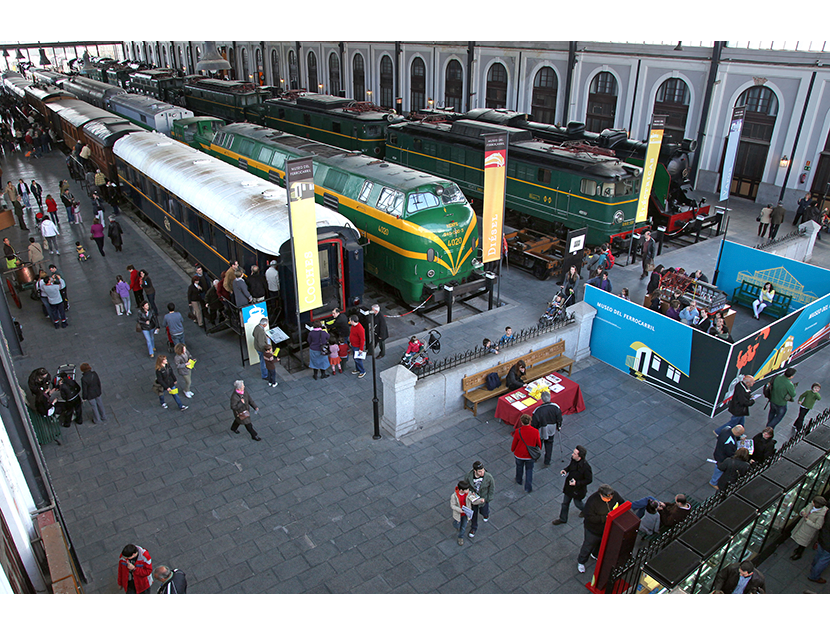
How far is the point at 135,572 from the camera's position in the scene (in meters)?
7.79

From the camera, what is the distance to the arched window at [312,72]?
1927 inches

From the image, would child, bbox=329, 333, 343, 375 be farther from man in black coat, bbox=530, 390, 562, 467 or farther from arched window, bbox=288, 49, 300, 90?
arched window, bbox=288, 49, 300, 90

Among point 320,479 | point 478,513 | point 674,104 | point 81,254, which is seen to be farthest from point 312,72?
point 478,513

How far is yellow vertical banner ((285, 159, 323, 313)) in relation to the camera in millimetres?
11633

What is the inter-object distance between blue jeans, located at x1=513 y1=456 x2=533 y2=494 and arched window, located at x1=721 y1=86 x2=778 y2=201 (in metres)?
22.5

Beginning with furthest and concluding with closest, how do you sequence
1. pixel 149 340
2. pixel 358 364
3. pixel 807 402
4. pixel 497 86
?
1. pixel 497 86
2. pixel 149 340
3. pixel 358 364
4. pixel 807 402

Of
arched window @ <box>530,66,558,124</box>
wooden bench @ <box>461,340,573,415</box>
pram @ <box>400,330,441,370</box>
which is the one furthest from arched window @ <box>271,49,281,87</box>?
wooden bench @ <box>461,340,573,415</box>

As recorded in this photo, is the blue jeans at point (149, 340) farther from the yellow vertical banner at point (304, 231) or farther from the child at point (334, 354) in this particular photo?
the child at point (334, 354)

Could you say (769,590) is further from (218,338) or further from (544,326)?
(218,338)

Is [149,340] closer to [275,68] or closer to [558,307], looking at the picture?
[558,307]

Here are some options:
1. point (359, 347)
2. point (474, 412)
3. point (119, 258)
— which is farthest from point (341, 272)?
point (119, 258)

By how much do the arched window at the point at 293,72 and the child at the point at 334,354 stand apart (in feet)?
144

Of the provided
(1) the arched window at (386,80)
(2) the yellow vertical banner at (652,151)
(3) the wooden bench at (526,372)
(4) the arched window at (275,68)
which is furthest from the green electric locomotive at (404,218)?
(4) the arched window at (275,68)

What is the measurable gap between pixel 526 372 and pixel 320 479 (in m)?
5.05
